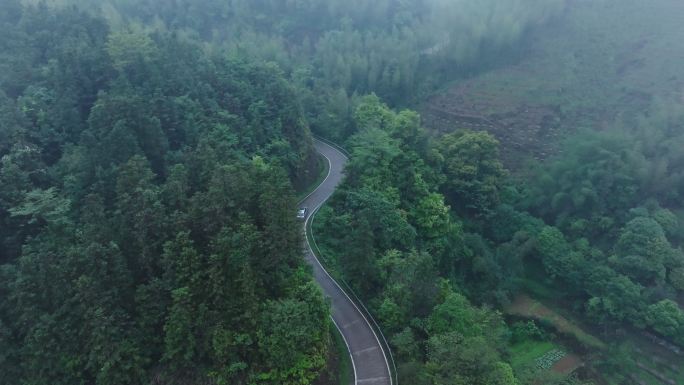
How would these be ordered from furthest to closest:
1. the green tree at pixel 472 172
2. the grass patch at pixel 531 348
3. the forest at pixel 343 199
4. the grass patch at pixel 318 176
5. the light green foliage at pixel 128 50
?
the green tree at pixel 472 172, the grass patch at pixel 318 176, the grass patch at pixel 531 348, the light green foliage at pixel 128 50, the forest at pixel 343 199

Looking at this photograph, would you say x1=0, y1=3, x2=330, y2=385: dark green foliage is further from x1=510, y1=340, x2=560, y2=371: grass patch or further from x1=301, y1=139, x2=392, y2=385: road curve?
x1=510, y1=340, x2=560, y2=371: grass patch

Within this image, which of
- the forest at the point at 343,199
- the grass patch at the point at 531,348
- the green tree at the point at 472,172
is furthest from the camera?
the green tree at the point at 472,172

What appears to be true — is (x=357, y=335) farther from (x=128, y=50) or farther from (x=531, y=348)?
(x=128, y=50)

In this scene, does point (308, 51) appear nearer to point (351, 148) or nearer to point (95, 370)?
point (351, 148)

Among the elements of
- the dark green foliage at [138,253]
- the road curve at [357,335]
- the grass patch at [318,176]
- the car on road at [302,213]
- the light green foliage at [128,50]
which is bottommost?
the road curve at [357,335]

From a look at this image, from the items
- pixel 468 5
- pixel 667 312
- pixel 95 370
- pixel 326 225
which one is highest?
pixel 468 5

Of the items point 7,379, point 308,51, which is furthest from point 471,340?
point 308,51

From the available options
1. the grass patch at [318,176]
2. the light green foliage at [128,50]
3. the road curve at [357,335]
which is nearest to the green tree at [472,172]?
the grass patch at [318,176]

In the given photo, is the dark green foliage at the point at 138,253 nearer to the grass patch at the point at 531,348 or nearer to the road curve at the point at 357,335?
the road curve at the point at 357,335
